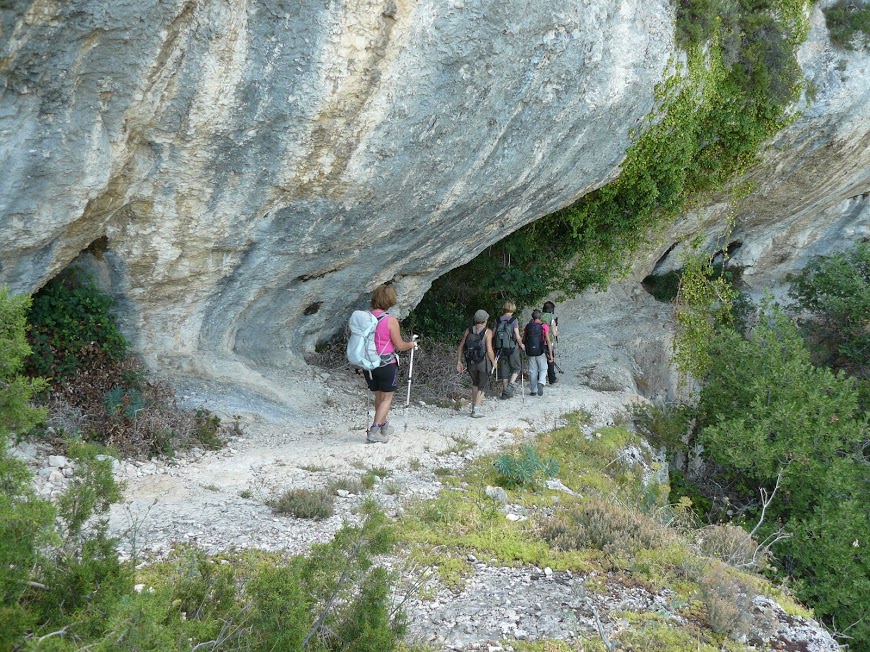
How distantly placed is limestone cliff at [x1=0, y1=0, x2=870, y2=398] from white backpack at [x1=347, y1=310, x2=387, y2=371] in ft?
4.01

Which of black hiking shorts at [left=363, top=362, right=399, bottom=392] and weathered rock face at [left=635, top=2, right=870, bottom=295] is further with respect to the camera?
weathered rock face at [left=635, top=2, right=870, bottom=295]

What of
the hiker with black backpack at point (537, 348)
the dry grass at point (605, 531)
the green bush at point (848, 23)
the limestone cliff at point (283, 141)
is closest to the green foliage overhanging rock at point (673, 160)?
the green bush at point (848, 23)

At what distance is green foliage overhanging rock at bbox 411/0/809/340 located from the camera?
959cm

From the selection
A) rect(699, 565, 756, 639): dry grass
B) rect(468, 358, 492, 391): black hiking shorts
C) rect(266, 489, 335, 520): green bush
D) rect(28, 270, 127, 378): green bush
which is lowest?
rect(699, 565, 756, 639): dry grass

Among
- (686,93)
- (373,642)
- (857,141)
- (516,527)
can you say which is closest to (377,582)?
(373,642)

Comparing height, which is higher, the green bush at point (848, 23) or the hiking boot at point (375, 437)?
the green bush at point (848, 23)

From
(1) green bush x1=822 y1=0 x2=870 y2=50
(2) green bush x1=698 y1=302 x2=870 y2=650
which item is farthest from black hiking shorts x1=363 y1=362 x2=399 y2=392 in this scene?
(1) green bush x1=822 y1=0 x2=870 y2=50

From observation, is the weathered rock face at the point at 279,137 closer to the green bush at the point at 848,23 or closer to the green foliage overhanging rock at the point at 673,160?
the green foliage overhanging rock at the point at 673,160

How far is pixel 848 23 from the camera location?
11156 millimetres

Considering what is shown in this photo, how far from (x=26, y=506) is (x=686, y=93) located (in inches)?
375

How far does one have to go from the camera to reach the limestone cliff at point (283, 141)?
493 centimetres

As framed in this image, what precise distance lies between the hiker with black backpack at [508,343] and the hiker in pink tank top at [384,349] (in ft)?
10.5

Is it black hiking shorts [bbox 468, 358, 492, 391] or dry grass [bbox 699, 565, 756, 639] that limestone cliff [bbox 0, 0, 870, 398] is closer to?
black hiking shorts [bbox 468, 358, 492, 391]

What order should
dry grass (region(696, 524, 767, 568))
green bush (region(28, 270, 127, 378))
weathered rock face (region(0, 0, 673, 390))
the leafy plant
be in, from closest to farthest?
1. weathered rock face (region(0, 0, 673, 390))
2. dry grass (region(696, 524, 767, 568))
3. green bush (region(28, 270, 127, 378))
4. the leafy plant
